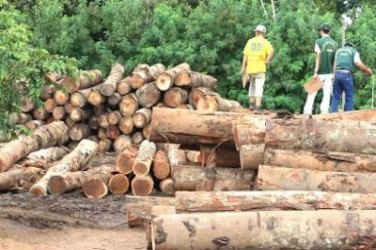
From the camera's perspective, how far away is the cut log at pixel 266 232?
6.96m

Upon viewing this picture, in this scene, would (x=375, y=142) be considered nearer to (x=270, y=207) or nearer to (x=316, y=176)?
(x=316, y=176)

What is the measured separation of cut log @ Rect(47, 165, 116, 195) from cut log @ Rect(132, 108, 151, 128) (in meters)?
2.37

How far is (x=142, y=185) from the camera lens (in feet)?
45.6

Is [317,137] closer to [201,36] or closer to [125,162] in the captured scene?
[125,162]

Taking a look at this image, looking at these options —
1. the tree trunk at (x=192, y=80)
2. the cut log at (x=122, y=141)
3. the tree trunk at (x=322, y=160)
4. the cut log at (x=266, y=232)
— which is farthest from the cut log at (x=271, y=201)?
the cut log at (x=122, y=141)

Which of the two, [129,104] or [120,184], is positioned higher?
[129,104]

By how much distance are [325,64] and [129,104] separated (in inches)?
181

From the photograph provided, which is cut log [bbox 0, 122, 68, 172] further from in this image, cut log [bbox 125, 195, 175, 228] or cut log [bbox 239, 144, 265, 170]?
cut log [bbox 239, 144, 265, 170]

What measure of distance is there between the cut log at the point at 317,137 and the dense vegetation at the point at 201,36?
38.1 feet

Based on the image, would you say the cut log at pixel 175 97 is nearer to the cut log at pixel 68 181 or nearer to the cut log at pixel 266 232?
the cut log at pixel 68 181

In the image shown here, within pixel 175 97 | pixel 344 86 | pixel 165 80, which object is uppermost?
pixel 165 80

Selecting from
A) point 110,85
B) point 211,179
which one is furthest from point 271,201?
point 110,85

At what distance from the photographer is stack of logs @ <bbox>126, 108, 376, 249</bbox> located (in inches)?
275

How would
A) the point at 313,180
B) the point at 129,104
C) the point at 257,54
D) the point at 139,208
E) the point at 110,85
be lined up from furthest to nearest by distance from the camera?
the point at 110,85 → the point at 129,104 → the point at 257,54 → the point at 139,208 → the point at 313,180
